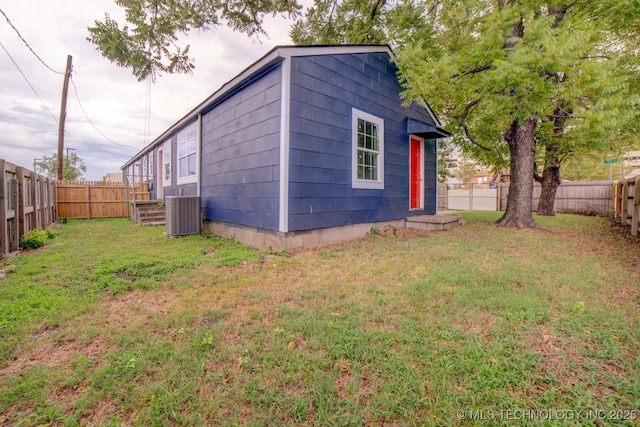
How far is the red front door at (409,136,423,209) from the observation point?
26.7 feet

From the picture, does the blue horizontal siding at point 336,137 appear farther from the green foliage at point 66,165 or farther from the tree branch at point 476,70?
the green foliage at point 66,165

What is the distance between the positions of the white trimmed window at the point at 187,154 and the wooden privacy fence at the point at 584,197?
43.2 ft

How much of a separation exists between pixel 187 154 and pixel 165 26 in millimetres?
3566

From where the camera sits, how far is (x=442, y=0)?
786 centimetres

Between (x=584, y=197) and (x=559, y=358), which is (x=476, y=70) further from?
(x=584, y=197)

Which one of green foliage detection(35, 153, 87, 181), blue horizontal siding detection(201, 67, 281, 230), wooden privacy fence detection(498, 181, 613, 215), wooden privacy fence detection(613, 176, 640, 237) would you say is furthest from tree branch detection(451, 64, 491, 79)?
green foliage detection(35, 153, 87, 181)

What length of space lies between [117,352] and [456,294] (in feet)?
10.3

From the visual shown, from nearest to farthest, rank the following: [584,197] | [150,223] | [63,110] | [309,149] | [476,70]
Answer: [309,149] → [476,70] → [150,223] → [584,197] → [63,110]

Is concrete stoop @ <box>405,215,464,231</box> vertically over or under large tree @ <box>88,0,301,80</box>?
under

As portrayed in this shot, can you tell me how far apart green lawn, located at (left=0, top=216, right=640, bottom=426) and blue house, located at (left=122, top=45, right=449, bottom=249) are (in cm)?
154

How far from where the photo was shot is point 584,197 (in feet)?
41.6

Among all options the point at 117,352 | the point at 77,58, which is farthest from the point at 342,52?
the point at 77,58

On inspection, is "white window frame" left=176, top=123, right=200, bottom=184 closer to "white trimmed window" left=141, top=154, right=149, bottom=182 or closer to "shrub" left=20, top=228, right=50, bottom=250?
"shrub" left=20, top=228, right=50, bottom=250

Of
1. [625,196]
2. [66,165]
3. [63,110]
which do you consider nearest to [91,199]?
[63,110]
